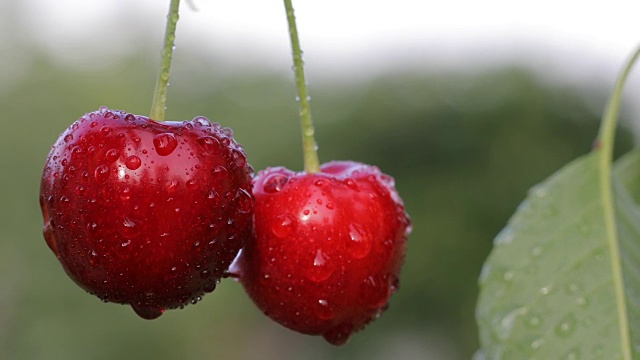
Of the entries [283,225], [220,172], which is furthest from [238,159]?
[283,225]

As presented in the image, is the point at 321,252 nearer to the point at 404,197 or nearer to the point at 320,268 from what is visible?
the point at 320,268

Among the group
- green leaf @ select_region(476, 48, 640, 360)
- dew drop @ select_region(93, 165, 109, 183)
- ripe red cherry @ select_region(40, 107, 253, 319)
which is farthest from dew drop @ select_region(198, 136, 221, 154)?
green leaf @ select_region(476, 48, 640, 360)

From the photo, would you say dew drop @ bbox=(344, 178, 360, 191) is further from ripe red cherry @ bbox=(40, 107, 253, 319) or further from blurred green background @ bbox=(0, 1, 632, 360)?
blurred green background @ bbox=(0, 1, 632, 360)

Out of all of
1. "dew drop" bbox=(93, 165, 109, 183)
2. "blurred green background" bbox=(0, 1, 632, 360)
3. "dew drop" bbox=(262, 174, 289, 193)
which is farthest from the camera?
"blurred green background" bbox=(0, 1, 632, 360)

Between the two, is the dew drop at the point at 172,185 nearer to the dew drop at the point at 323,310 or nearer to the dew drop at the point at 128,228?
the dew drop at the point at 128,228

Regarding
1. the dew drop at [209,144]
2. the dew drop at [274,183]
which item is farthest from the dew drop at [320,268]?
the dew drop at [209,144]

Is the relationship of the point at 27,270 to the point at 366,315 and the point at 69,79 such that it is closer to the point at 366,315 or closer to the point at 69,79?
the point at 69,79
